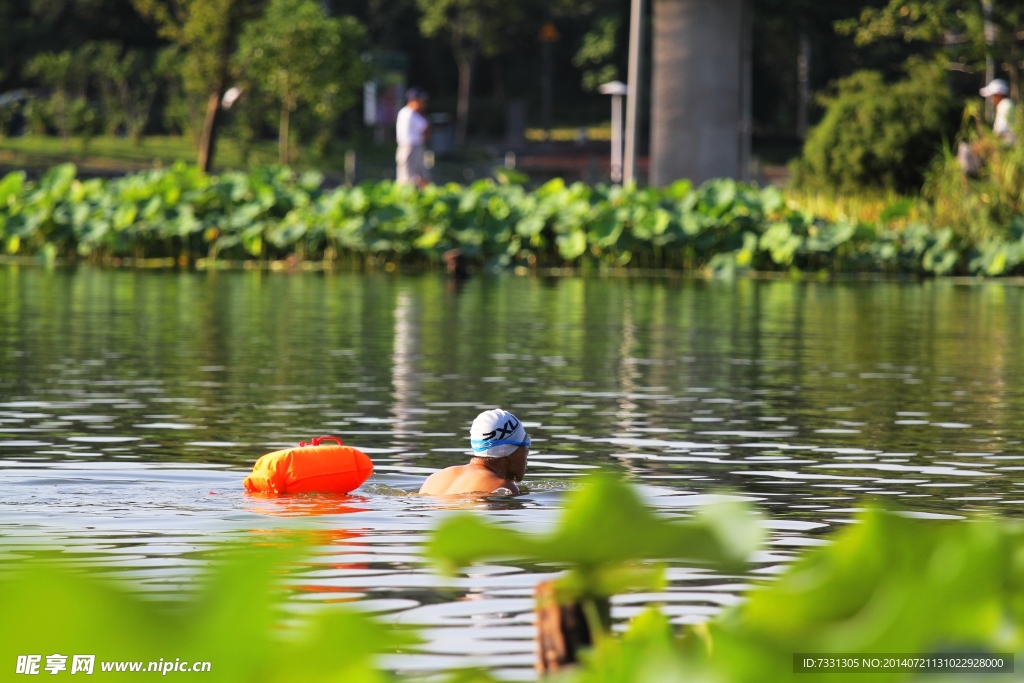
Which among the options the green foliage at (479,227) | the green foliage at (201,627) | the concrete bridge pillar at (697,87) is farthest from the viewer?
the concrete bridge pillar at (697,87)

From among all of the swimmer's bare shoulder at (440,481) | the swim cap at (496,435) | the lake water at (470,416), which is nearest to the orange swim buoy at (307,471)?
the lake water at (470,416)

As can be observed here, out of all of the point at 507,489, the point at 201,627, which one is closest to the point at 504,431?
the point at 507,489

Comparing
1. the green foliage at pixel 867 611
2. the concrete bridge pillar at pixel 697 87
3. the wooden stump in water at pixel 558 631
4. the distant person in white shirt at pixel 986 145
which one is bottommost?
the wooden stump in water at pixel 558 631

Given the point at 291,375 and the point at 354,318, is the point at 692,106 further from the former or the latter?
the point at 291,375

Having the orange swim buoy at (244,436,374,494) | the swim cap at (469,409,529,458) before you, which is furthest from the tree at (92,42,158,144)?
the orange swim buoy at (244,436,374,494)

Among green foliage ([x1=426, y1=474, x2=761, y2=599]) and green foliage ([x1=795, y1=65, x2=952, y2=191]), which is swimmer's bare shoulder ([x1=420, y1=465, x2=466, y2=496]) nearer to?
green foliage ([x1=426, y1=474, x2=761, y2=599])

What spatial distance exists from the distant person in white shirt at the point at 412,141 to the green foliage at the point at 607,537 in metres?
26.2

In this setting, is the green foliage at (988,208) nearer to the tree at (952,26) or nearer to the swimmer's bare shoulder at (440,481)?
the tree at (952,26)

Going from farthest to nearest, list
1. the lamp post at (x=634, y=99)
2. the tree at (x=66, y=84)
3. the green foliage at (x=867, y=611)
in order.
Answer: the tree at (x=66, y=84) < the lamp post at (x=634, y=99) < the green foliage at (x=867, y=611)

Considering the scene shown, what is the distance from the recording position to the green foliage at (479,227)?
24.4 meters

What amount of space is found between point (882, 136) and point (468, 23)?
73.4 ft

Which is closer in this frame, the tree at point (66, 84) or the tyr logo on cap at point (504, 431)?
the tyr logo on cap at point (504, 431)

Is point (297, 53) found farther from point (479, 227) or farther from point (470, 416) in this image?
point (470, 416)

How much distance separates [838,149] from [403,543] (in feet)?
77.1
